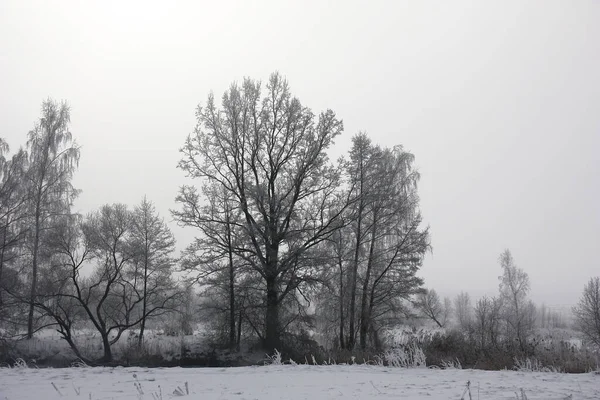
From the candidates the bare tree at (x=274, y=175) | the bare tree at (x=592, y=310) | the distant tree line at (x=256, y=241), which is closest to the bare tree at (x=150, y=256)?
the distant tree line at (x=256, y=241)

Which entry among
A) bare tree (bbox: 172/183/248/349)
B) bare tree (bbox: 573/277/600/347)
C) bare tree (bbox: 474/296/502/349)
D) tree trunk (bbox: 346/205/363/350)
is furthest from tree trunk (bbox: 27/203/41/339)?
bare tree (bbox: 573/277/600/347)

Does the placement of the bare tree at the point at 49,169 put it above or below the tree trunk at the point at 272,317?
above

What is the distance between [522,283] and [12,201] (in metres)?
50.4

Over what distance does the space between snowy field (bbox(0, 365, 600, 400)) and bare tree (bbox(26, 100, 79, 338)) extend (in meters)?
18.0

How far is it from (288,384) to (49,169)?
24.9 meters

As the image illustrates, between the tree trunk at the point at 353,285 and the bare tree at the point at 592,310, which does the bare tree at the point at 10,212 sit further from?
the bare tree at the point at 592,310

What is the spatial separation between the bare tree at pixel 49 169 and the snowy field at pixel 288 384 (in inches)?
710

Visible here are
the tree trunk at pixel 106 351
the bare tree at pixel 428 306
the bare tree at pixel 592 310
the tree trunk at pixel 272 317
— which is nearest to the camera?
the tree trunk at pixel 272 317

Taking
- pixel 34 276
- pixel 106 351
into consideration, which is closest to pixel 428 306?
pixel 106 351

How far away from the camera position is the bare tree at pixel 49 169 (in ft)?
74.1

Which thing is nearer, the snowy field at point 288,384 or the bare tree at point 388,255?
the snowy field at point 288,384

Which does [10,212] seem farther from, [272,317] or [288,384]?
[288,384]

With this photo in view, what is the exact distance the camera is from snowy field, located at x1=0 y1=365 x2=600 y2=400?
5.29 m

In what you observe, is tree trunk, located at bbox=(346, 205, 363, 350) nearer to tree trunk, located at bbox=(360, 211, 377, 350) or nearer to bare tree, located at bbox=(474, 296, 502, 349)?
tree trunk, located at bbox=(360, 211, 377, 350)
